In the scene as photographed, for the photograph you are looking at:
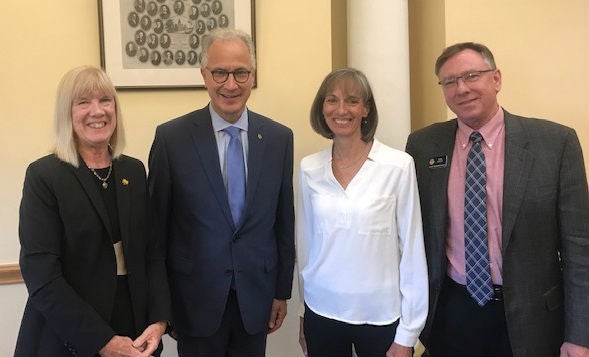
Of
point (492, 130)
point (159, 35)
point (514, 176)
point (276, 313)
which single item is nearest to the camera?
point (514, 176)

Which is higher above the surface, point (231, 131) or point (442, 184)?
point (231, 131)

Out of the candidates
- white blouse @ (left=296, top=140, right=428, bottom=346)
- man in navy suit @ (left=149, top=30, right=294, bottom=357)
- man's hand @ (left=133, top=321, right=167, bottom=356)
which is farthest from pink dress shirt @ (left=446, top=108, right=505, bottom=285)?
man's hand @ (left=133, top=321, right=167, bottom=356)

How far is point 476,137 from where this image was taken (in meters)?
1.79

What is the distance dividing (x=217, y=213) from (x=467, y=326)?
995 mm

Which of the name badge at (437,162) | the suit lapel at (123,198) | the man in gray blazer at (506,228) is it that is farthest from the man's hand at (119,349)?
the name badge at (437,162)

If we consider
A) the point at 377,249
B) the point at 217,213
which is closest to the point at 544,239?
the point at 377,249

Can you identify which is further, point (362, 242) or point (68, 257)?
point (362, 242)

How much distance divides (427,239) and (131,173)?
1.08 metres

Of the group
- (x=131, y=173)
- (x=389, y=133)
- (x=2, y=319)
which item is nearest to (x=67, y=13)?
(x=131, y=173)

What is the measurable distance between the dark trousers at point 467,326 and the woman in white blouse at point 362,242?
197mm

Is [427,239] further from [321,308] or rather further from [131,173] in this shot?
[131,173]

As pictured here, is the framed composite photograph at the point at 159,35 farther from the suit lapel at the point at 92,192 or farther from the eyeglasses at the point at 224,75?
the suit lapel at the point at 92,192

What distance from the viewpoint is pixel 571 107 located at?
105 inches

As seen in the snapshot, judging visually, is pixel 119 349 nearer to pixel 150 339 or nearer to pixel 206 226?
pixel 150 339
